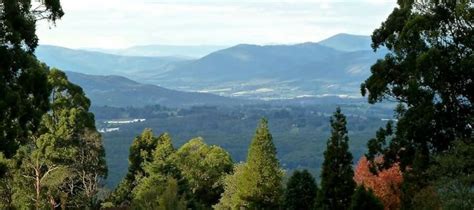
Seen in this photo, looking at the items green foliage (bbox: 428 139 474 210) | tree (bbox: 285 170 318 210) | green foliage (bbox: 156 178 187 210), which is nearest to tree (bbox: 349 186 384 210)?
green foliage (bbox: 428 139 474 210)

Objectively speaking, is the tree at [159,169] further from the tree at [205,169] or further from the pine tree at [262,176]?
the tree at [205,169]

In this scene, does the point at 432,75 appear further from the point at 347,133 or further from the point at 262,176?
the point at 262,176

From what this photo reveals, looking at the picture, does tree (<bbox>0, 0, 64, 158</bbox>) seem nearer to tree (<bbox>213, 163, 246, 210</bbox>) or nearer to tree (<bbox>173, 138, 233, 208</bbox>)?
tree (<bbox>213, 163, 246, 210</bbox>)

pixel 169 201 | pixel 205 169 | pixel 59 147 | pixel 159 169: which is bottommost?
pixel 205 169

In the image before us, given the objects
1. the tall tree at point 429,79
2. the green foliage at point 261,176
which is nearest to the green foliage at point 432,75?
the tall tree at point 429,79

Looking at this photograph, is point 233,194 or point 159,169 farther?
point 233,194

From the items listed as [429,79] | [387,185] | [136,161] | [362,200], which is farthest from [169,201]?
[136,161]
